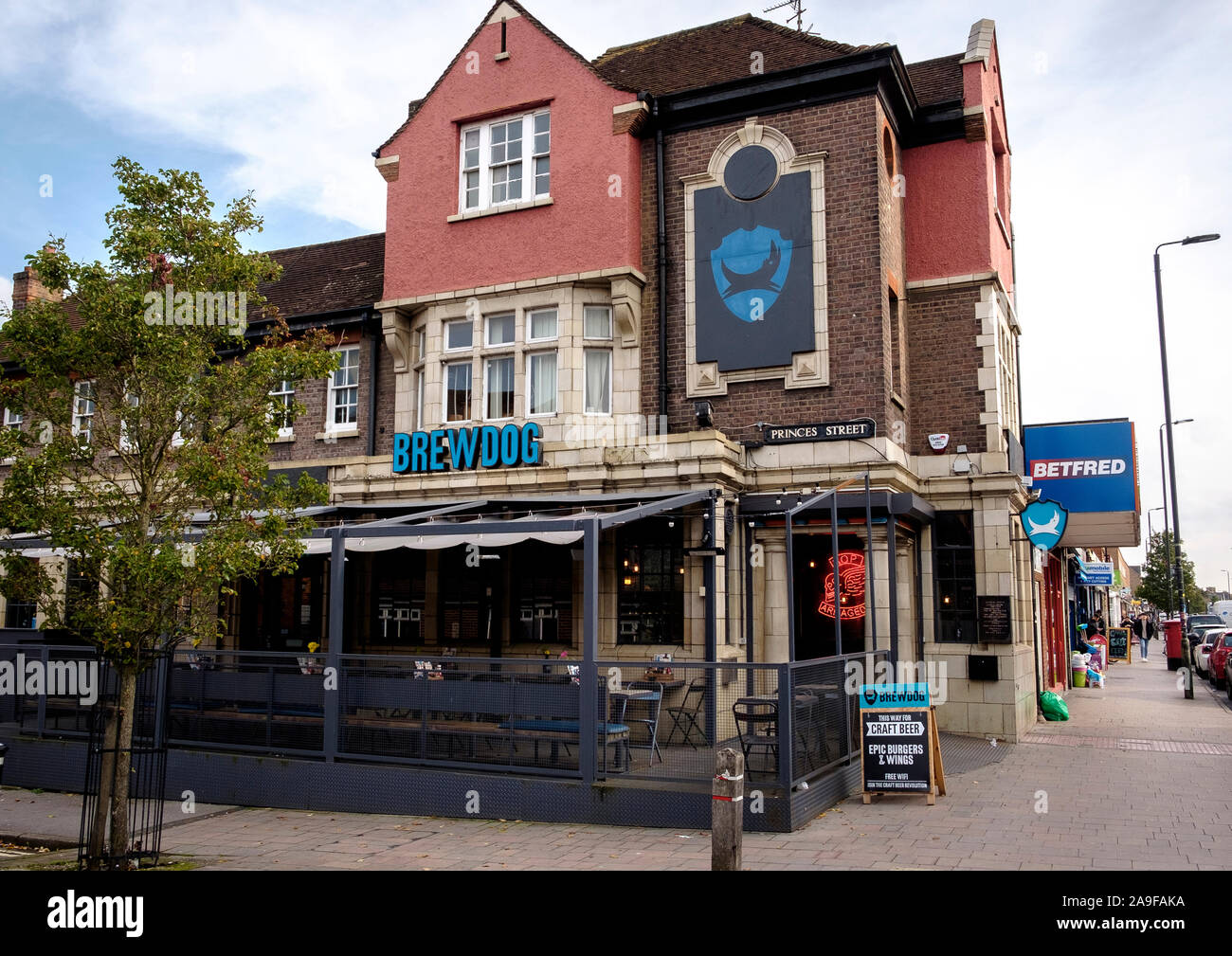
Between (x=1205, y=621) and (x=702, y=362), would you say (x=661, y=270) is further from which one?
(x=1205, y=621)

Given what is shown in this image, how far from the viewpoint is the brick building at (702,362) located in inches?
579

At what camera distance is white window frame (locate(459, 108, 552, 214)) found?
16.8 m

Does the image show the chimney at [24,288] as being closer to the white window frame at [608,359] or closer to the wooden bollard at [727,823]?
the white window frame at [608,359]

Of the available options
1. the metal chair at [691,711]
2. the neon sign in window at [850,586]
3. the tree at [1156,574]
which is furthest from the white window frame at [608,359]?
the tree at [1156,574]

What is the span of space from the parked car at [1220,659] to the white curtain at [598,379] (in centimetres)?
1875

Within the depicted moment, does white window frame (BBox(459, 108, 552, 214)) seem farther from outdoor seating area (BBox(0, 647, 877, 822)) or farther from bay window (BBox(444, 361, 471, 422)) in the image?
outdoor seating area (BBox(0, 647, 877, 822))

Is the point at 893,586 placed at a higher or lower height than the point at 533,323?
lower

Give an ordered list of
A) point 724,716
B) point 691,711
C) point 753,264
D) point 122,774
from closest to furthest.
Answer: point 122,774 → point 724,716 → point 691,711 → point 753,264

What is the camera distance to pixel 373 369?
18.6 metres

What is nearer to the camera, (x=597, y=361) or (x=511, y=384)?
(x=597, y=361)

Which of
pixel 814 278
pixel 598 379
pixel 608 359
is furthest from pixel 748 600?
pixel 814 278

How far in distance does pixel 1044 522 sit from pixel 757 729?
8516 millimetres

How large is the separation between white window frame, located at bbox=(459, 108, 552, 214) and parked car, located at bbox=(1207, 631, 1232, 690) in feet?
68.6
